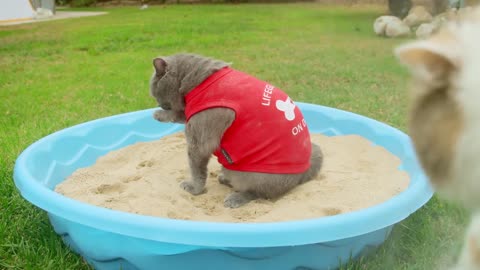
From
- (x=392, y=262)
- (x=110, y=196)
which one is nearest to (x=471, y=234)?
(x=392, y=262)

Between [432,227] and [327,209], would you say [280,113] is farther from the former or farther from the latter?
[432,227]

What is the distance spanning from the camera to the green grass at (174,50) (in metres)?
1.66

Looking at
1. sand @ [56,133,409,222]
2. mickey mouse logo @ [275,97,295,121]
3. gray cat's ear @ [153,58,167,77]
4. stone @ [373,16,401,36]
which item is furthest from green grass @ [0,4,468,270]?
gray cat's ear @ [153,58,167,77]

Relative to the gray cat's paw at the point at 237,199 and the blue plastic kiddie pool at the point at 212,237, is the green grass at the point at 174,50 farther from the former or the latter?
the gray cat's paw at the point at 237,199

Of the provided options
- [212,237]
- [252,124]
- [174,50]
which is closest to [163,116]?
[252,124]

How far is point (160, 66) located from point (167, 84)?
66mm

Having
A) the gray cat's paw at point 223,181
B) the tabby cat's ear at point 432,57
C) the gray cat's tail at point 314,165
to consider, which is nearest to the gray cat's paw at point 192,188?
the gray cat's paw at point 223,181

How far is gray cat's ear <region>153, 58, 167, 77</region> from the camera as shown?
187 cm

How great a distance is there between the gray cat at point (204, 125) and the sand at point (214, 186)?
40mm

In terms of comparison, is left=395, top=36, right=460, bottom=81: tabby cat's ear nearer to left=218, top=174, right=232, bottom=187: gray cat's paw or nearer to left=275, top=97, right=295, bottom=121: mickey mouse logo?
left=275, top=97, right=295, bottom=121: mickey mouse logo

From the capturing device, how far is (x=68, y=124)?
2.94m

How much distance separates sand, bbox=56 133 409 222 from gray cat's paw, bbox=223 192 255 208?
0.02 metres

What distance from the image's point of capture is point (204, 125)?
176cm

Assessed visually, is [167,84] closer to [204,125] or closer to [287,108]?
[204,125]
